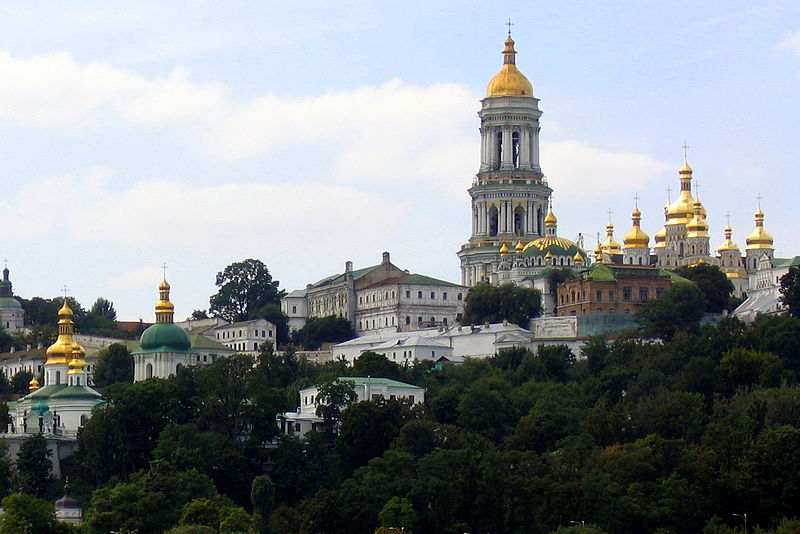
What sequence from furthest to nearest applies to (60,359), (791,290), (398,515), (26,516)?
(60,359)
(791,290)
(398,515)
(26,516)

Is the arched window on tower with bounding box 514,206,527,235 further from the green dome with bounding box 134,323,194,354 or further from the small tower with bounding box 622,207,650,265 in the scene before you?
the green dome with bounding box 134,323,194,354

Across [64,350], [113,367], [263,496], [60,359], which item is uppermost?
[64,350]

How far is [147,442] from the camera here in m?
112

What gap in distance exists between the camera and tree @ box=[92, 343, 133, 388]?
13512cm

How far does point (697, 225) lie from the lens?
504 ft

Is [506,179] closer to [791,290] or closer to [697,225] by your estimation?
[697,225]

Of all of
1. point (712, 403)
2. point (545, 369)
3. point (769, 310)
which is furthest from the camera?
point (769, 310)

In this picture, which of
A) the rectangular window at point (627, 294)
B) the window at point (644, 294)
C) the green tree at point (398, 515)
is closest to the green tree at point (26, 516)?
the green tree at point (398, 515)

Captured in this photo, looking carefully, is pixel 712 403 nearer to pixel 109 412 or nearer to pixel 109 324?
pixel 109 412

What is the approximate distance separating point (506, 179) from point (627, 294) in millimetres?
18619

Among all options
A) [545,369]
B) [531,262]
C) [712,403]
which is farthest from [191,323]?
[712,403]

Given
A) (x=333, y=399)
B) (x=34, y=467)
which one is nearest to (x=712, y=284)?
(x=333, y=399)

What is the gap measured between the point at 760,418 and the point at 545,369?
67.0ft

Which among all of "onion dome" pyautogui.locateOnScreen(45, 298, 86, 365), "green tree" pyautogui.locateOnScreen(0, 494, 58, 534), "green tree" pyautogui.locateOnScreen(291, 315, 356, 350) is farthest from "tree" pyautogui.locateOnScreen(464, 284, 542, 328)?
"green tree" pyautogui.locateOnScreen(0, 494, 58, 534)
